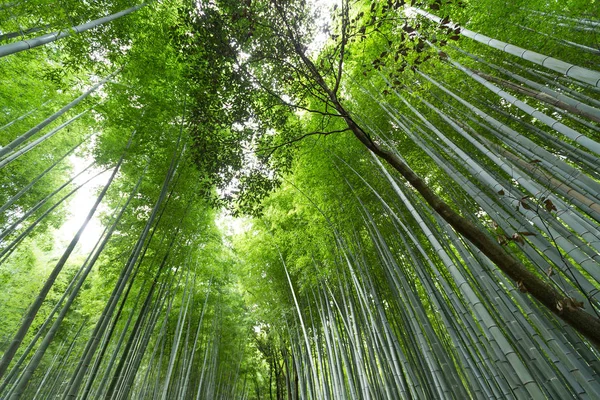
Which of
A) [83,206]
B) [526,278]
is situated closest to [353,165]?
[526,278]

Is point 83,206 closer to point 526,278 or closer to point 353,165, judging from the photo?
point 353,165

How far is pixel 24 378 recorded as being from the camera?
241 cm

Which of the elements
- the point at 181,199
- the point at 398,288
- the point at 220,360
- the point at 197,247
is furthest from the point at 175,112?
the point at 220,360

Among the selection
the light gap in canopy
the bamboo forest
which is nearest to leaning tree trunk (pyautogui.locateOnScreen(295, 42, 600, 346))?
the bamboo forest

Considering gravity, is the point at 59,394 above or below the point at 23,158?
below

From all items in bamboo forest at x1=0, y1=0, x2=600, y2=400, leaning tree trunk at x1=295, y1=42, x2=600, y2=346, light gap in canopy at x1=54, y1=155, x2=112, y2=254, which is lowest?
leaning tree trunk at x1=295, y1=42, x2=600, y2=346

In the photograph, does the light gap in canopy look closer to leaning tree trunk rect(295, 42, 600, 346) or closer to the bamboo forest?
the bamboo forest

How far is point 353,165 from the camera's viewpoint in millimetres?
4164

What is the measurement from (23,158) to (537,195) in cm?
808

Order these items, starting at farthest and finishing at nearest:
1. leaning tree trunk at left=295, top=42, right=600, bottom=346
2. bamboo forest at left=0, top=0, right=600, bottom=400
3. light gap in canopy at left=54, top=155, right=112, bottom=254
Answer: light gap in canopy at left=54, top=155, right=112, bottom=254, bamboo forest at left=0, top=0, right=600, bottom=400, leaning tree trunk at left=295, top=42, right=600, bottom=346

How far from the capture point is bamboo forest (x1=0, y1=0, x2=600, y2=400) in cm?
180

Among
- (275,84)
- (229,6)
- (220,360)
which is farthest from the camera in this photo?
(220,360)

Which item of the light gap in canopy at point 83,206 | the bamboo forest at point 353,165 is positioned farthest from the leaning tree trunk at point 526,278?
the light gap in canopy at point 83,206

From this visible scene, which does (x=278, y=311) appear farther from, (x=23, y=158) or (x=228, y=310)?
(x=23, y=158)
